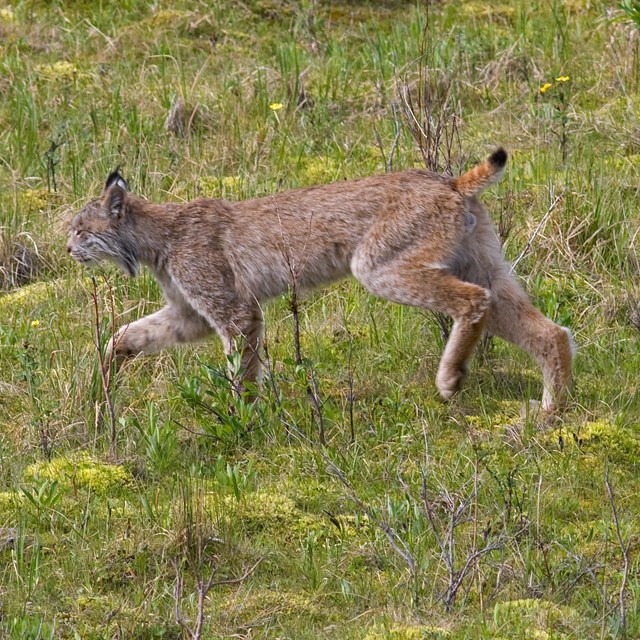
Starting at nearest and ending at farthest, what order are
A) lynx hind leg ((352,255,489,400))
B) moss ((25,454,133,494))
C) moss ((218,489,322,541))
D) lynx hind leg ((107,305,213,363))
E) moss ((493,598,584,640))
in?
moss ((493,598,584,640))
moss ((218,489,322,541))
moss ((25,454,133,494))
lynx hind leg ((352,255,489,400))
lynx hind leg ((107,305,213,363))


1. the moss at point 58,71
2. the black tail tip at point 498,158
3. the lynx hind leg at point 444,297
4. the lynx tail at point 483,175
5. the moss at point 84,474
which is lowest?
the moss at point 84,474

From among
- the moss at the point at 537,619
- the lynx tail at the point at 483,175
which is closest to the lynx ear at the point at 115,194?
the lynx tail at the point at 483,175

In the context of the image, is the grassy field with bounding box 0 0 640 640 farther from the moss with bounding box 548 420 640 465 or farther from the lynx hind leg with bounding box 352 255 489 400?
the lynx hind leg with bounding box 352 255 489 400

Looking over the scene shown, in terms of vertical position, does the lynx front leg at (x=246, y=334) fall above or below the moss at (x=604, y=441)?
above

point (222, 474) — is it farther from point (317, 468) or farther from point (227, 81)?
point (227, 81)

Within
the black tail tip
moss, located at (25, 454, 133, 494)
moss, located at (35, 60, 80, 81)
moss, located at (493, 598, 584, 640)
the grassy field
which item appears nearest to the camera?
moss, located at (493, 598, 584, 640)

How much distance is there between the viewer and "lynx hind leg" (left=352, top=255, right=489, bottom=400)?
6707 mm

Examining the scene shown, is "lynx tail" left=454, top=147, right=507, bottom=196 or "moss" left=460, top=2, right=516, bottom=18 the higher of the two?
"lynx tail" left=454, top=147, right=507, bottom=196

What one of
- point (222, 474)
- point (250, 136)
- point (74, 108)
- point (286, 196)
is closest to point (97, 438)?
point (222, 474)

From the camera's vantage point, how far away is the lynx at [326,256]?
6867mm

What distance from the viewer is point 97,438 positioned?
654 cm

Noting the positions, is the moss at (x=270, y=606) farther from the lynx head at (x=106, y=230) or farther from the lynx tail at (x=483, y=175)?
the lynx head at (x=106, y=230)

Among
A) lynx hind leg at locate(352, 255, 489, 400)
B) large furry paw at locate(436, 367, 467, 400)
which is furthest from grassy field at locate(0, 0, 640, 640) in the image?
lynx hind leg at locate(352, 255, 489, 400)

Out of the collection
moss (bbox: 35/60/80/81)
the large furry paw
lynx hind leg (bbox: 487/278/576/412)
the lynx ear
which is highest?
the lynx ear
